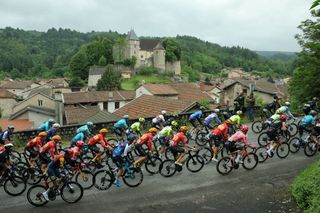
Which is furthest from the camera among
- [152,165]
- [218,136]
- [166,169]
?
[218,136]

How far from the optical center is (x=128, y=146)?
473 inches

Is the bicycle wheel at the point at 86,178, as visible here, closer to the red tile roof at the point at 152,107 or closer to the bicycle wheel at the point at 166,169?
the bicycle wheel at the point at 166,169

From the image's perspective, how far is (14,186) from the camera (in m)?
11.6

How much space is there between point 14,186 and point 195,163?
670 centimetres

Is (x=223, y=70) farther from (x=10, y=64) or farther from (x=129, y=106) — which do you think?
(x=129, y=106)

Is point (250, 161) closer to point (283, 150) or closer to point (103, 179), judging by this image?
point (283, 150)

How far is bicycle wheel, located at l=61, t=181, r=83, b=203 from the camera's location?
10820mm

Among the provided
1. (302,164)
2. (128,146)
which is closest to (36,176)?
(128,146)

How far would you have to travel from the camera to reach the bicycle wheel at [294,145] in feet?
50.7

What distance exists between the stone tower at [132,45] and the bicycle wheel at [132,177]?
353ft

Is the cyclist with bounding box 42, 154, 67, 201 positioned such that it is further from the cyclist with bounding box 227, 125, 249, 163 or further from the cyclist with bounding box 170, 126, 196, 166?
the cyclist with bounding box 227, 125, 249, 163

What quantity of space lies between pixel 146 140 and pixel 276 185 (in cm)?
495

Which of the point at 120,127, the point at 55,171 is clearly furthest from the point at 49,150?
the point at 120,127

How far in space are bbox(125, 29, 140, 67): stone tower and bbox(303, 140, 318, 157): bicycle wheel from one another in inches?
4148
